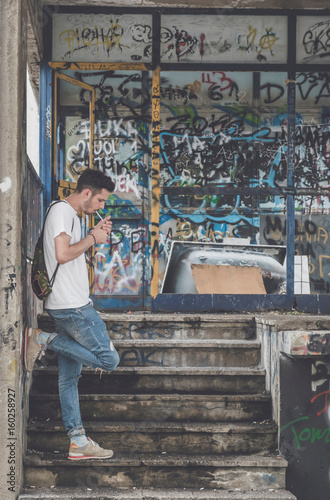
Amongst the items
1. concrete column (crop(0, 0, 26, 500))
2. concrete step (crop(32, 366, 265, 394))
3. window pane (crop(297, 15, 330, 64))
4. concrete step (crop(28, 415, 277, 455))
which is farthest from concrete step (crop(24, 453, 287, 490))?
window pane (crop(297, 15, 330, 64))

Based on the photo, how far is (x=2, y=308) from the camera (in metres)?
4.28

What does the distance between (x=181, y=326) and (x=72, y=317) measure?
5.86 ft

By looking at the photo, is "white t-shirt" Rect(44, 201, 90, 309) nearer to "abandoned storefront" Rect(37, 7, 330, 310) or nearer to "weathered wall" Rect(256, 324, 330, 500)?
"weathered wall" Rect(256, 324, 330, 500)

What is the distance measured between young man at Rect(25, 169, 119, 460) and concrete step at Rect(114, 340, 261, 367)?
1072 millimetres

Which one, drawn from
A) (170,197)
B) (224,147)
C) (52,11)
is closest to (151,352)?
(170,197)

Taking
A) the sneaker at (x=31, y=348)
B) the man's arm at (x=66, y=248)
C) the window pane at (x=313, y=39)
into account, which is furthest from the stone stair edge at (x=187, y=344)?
the window pane at (x=313, y=39)

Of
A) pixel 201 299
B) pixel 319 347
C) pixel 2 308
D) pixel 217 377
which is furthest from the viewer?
pixel 201 299

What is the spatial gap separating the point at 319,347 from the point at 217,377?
99 centimetres

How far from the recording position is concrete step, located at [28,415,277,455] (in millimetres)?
4723

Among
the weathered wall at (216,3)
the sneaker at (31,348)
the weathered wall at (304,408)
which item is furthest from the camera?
the weathered wall at (216,3)

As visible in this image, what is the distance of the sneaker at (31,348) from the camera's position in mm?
4438

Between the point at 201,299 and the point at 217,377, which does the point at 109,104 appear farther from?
the point at 217,377

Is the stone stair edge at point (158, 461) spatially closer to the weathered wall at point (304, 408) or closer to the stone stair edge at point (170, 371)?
the weathered wall at point (304, 408)

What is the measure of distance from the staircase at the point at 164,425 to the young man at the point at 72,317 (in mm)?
279
